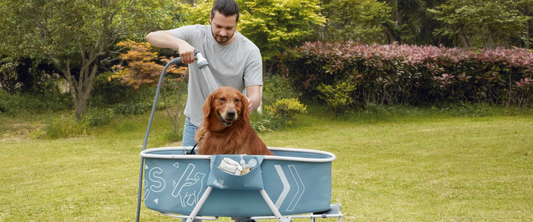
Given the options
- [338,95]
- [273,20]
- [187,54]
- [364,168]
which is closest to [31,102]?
[273,20]

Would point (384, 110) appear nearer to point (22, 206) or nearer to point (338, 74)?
point (338, 74)

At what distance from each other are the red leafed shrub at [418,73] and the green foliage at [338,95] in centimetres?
25

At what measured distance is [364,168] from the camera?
24.9 feet

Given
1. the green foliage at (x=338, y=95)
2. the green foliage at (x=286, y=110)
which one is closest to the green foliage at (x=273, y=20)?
the green foliage at (x=338, y=95)

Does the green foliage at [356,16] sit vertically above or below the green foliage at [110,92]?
above

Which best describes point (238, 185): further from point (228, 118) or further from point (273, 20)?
point (273, 20)

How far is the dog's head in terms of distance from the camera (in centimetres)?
271

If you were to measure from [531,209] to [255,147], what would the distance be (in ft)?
12.9

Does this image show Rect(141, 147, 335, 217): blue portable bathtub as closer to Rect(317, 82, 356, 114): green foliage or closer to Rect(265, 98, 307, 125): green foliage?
Rect(265, 98, 307, 125): green foliage

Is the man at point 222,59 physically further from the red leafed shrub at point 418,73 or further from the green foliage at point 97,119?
the green foliage at point 97,119

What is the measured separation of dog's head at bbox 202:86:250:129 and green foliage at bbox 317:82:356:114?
9977 mm

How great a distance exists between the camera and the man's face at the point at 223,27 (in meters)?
2.94

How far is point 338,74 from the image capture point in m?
13.2

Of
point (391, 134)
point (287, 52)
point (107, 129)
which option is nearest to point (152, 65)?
point (107, 129)
